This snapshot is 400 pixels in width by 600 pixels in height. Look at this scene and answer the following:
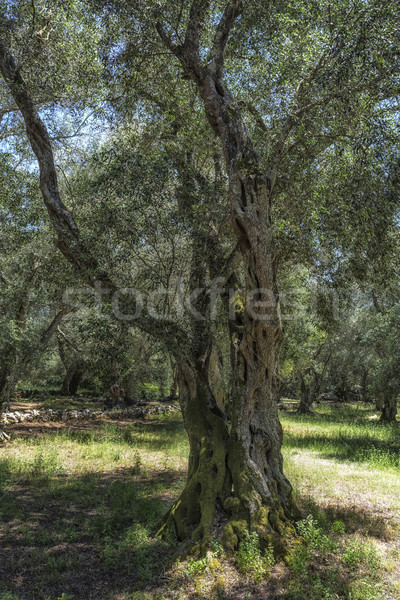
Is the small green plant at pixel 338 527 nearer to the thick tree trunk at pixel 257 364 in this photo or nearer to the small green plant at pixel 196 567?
the thick tree trunk at pixel 257 364

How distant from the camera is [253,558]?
5.16 metres

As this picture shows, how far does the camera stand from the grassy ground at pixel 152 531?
4.86 m

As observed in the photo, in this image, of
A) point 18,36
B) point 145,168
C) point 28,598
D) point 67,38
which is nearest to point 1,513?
point 28,598

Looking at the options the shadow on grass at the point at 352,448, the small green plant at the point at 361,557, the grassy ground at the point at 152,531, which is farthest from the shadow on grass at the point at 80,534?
the shadow on grass at the point at 352,448

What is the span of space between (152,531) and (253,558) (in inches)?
80.5

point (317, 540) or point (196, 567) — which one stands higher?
point (317, 540)

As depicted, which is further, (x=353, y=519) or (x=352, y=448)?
(x=352, y=448)

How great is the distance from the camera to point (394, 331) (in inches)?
582

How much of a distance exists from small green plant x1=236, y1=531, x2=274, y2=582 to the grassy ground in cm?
1

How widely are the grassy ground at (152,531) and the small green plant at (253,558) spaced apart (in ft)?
0.05

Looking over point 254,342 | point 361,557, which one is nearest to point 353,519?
point 361,557

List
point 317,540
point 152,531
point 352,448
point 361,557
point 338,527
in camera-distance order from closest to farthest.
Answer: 1. point 361,557
2. point 317,540
3. point 338,527
4. point 152,531
5. point 352,448

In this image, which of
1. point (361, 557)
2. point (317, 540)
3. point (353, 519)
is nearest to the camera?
point (361, 557)

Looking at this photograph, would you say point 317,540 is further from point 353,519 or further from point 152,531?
point 152,531
